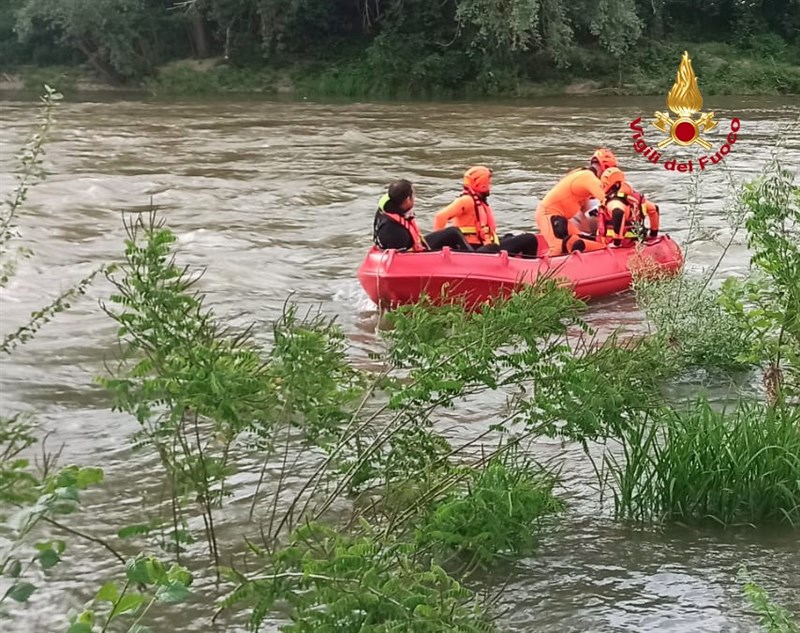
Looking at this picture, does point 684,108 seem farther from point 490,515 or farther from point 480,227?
point 490,515

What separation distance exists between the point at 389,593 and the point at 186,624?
141 cm

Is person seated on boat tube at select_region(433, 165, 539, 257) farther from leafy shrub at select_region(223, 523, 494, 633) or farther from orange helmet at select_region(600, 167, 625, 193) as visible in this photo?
leafy shrub at select_region(223, 523, 494, 633)

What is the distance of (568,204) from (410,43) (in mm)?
22629

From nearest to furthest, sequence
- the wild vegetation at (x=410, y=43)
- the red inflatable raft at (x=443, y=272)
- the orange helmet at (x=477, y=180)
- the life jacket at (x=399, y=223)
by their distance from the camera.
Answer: the red inflatable raft at (x=443, y=272)
the life jacket at (x=399, y=223)
the orange helmet at (x=477, y=180)
the wild vegetation at (x=410, y=43)

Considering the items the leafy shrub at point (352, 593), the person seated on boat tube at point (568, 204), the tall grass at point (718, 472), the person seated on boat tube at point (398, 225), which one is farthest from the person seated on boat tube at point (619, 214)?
the leafy shrub at point (352, 593)

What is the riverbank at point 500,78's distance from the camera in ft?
92.7

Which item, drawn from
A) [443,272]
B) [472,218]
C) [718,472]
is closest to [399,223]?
[443,272]

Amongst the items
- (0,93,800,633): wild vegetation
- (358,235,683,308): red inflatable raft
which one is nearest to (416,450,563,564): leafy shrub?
(0,93,800,633): wild vegetation

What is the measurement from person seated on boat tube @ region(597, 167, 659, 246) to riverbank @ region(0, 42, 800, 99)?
756 inches

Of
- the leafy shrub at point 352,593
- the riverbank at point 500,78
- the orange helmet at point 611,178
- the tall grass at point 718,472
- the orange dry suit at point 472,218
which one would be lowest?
the tall grass at point 718,472

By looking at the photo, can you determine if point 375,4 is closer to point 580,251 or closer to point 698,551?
point 580,251

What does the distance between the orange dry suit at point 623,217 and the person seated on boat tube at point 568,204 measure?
11 centimetres

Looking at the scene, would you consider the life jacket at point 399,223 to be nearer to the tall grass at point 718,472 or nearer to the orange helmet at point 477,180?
the orange helmet at point 477,180

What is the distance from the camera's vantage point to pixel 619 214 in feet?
29.9
